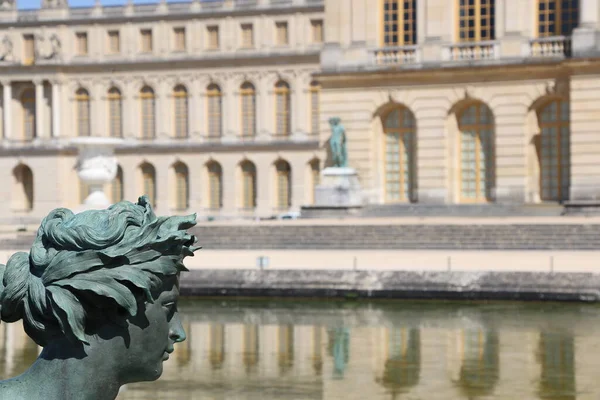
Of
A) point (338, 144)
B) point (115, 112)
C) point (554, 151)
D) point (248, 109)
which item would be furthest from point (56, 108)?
point (554, 151)

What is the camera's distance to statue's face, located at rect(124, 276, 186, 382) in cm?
244

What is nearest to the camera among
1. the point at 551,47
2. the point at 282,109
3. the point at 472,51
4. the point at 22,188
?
the point at 551,47

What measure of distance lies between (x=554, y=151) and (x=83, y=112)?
46.3 meters

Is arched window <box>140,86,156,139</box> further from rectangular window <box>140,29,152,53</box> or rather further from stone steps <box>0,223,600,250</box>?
stone steps <box>0,223,600,250</box>

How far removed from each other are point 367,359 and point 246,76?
5968cm

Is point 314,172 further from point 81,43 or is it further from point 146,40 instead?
point 81,43

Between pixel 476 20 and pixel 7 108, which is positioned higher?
pixel 476 20

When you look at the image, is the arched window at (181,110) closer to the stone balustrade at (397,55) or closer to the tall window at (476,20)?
the stone balustrade at (397,55)

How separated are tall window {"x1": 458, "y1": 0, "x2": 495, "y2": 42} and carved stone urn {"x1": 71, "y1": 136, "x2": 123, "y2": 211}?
486 inches

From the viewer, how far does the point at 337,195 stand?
116 feet

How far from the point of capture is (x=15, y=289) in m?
2.42

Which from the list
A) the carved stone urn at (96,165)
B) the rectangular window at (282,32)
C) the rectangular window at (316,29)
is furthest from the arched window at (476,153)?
the rectangular window at (282,32)

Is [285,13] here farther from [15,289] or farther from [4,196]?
[15,289]

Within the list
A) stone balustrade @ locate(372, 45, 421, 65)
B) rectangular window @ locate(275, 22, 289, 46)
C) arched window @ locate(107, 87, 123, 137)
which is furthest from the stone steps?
arched window @ locate(107, 87, 123, 137)
